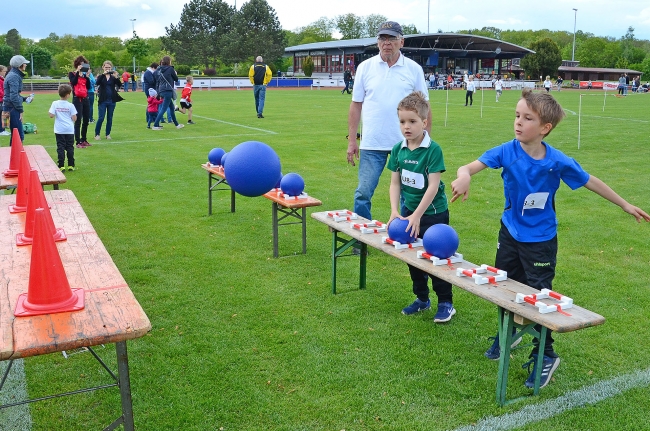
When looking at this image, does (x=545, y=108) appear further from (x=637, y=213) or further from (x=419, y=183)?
(x=419, y=183)

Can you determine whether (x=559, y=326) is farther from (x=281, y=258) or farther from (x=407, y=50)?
(x=407, y=50)

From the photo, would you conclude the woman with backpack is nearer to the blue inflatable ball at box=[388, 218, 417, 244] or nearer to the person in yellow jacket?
the person in yellow jacket

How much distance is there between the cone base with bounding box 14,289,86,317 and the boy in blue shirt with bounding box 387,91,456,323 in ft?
8.36

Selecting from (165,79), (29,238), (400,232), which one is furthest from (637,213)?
(165,79)

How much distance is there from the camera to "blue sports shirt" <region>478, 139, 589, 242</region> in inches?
158

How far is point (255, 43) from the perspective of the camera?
289 feet

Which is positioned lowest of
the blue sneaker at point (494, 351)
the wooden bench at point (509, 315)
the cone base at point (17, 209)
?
the blue sneaker at point (494, 351)

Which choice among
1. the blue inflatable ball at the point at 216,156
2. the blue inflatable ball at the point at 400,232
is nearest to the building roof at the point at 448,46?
the blue inflatable ball at the point at 216,156

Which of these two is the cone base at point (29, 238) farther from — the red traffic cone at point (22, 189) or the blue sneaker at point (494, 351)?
the blue sneaker at point (494, 351)

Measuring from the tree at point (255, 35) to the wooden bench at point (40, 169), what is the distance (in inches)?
3192

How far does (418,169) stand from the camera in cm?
502

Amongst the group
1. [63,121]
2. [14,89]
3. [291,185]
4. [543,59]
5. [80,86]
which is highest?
[543,59]

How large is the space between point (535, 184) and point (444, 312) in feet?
5.32

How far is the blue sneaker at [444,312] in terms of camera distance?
5.22 m
